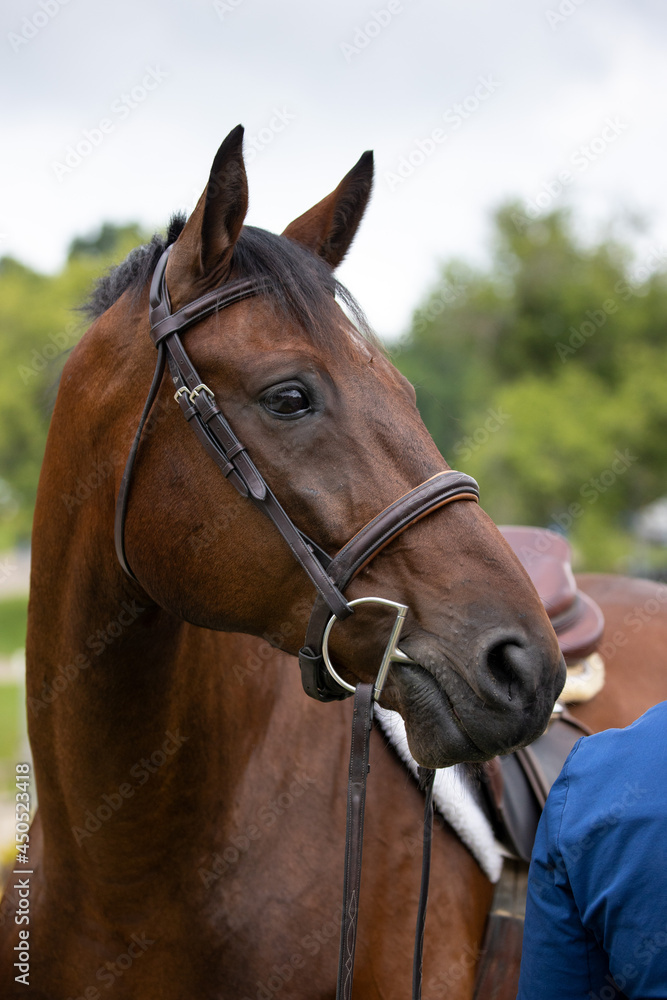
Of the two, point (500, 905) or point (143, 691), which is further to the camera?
point (500, 905)

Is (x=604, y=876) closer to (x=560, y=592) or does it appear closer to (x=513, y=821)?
(x=513, y=821)

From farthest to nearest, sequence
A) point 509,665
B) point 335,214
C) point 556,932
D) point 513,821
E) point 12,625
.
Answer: point 12,625, point 513,821, point 335,214, point 509,665, point 556,932

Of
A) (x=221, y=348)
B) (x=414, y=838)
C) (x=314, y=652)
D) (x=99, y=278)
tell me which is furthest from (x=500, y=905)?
(x=99, y=278)

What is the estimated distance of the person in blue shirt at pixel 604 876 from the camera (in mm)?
1298

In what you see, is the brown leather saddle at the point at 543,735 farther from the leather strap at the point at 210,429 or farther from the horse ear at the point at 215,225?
the horse ear at the point at 215,225

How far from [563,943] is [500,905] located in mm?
1172

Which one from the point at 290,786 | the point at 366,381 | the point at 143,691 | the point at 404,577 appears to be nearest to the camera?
the point at 404,577

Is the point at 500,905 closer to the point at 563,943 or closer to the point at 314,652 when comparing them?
the point at 563,943

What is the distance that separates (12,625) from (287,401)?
2771cm

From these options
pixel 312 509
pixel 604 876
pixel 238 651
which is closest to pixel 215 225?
pixel 312 509

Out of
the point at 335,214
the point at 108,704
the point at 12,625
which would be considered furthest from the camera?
the point at 12,625

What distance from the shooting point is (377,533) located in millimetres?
1712

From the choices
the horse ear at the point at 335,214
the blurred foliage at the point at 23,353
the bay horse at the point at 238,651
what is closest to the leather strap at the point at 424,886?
the bay horse at the point at 238,651

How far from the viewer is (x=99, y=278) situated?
94.7 inches
